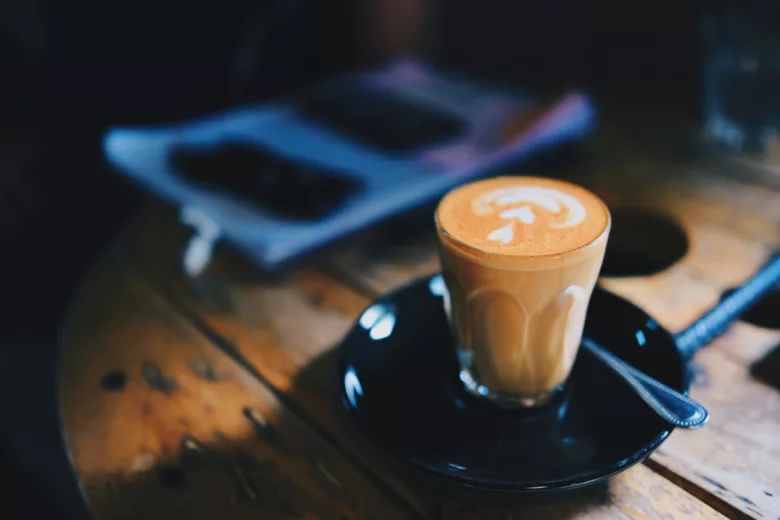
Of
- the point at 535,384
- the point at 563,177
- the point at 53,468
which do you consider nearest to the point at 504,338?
the point at 535,384

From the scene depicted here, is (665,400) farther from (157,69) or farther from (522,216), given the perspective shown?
(157,69)

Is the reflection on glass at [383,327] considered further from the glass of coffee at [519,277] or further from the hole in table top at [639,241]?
the hole in table top at [639,241]

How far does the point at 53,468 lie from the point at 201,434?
42 cm

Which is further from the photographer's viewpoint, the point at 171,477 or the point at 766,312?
the point at 766,312

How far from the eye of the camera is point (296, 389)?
0.50 m

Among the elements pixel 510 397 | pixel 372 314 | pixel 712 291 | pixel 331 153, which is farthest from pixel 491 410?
pixel 331 153

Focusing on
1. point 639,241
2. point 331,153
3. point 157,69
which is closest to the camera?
point 639,241

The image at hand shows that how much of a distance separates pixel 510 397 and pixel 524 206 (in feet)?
0.44

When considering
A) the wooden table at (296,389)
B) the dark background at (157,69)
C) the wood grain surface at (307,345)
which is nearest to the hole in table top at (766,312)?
the wooden table at (296,389)

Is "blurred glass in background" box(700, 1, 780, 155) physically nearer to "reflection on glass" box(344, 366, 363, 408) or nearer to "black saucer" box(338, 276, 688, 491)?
"black saucer" box(338, 276, 688, 491)

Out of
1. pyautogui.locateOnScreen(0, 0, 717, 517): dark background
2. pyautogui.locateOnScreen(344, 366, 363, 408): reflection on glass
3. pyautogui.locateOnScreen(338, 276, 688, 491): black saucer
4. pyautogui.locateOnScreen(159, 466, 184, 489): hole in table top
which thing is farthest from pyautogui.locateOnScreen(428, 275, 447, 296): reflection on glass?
pyautogui.locateOnScreen(0, 0, 717, 517): dark background

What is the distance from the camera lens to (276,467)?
1.44 feet

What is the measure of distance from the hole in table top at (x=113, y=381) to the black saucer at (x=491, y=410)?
0.18 metres

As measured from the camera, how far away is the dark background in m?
0.99
